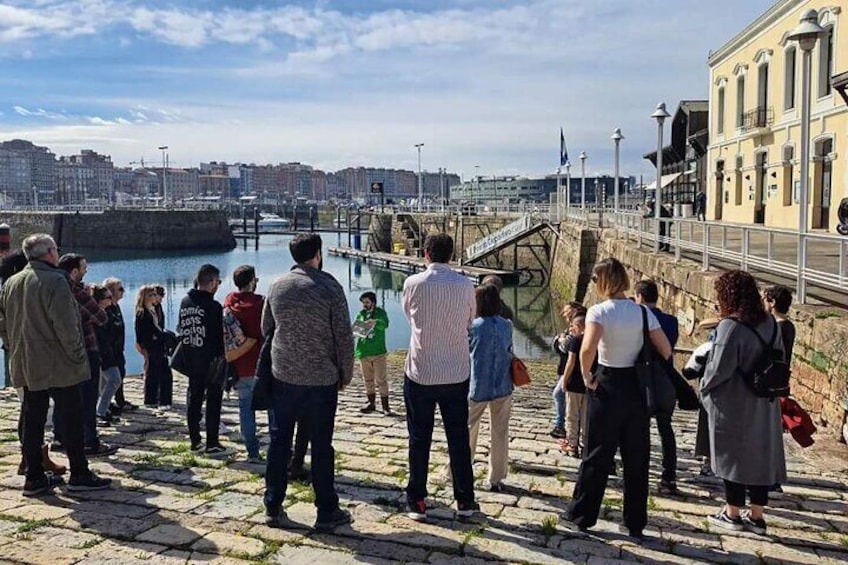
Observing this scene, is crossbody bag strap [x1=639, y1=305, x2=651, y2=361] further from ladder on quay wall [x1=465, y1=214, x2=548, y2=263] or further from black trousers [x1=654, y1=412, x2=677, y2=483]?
ladder on quay wall [x1=465, y1=214, x2=548, y2=263]

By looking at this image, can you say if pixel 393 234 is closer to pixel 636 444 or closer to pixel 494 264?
pixel 494 264

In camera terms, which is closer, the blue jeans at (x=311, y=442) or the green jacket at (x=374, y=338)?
the blue jeans at (x=311, y=442)

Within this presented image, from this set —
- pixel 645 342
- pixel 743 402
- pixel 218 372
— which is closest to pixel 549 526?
pixel 645 342

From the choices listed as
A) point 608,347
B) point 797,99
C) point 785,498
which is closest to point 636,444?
point 608,347

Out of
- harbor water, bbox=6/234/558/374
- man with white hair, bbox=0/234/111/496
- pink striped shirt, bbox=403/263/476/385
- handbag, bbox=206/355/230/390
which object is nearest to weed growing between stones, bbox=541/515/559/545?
pink striped shirt, bbox=403/263/476/385

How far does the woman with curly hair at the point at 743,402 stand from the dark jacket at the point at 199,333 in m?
3.91

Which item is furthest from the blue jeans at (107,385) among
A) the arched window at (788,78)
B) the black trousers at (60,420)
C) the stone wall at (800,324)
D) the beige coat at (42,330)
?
the arched window at (788,78)

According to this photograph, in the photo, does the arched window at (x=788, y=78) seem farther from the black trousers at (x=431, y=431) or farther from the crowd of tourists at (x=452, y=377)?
the black trousers at (x=431, y=431)

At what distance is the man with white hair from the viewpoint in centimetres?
507

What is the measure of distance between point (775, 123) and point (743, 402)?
980 inches

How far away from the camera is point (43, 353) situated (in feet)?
16.7

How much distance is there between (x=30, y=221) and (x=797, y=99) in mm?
76069

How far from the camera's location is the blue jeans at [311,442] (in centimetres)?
461

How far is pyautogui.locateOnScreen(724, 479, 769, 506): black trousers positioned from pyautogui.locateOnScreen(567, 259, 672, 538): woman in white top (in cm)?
61
